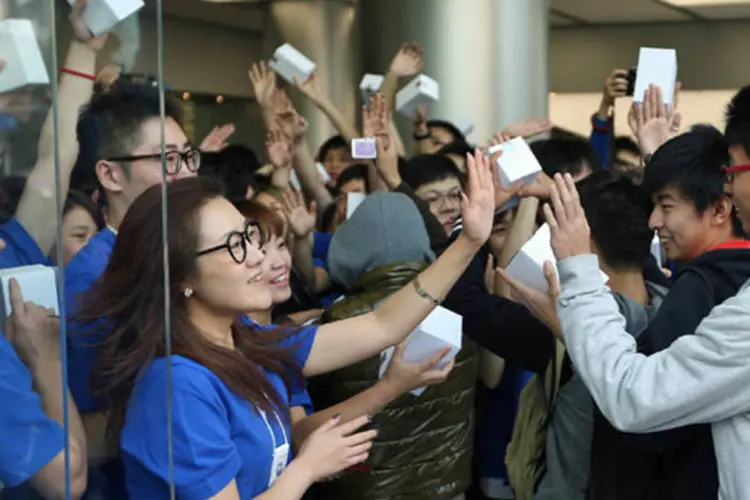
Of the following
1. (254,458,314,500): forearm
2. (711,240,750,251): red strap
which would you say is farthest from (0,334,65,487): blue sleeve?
(711,240,750,251): red strap

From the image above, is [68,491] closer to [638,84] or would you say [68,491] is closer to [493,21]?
[638,84]

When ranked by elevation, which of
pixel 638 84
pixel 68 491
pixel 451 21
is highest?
pixel 451 21

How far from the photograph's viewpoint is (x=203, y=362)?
159 centimetres

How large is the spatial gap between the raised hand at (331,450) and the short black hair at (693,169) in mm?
731

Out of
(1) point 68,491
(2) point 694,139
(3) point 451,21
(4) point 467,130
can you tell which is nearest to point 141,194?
(1) point 68,491

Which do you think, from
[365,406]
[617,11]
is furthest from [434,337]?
[617,11]

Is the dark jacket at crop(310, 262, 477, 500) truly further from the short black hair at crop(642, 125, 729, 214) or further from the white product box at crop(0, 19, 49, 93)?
the white product box at crop(0, 19, 49, 93)

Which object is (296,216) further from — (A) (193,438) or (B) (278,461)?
(A) (193,438)

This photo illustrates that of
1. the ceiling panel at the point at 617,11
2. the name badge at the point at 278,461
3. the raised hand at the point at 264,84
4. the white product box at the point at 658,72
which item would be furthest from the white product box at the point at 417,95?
the ceiling panel at the point at 617,11

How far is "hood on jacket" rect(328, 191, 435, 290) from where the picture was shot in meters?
2.52

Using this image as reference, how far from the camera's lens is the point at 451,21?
20.8 ft

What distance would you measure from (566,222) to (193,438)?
69cm

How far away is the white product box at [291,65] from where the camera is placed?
14.0ft

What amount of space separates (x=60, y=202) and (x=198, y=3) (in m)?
6.44
